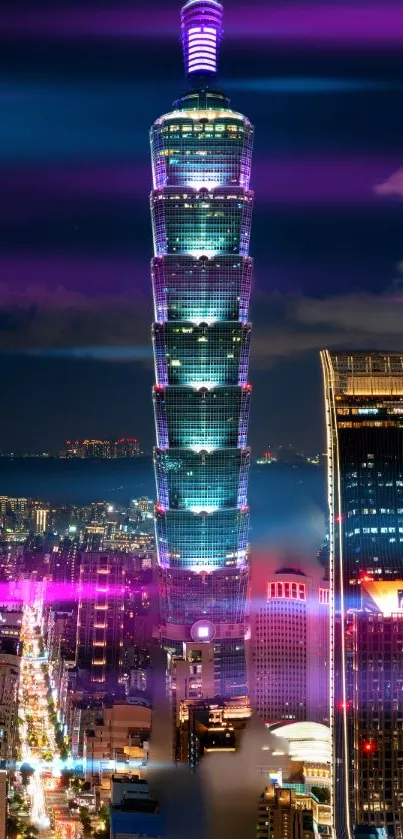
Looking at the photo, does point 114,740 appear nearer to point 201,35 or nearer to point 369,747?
point 369,747

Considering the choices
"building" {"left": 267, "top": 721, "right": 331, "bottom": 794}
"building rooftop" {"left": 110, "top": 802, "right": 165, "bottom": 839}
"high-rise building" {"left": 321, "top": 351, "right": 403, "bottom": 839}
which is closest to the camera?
"building rooftop" {"left": 110, "top": 802, "right": 165, "bottom": 839}

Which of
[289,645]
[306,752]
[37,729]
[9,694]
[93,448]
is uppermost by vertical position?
[93,448]

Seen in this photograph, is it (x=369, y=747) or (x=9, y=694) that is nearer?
(x=369, y=747)

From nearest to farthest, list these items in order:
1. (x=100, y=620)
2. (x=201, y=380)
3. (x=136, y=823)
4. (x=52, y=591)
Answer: (x=136, y=823)
(x=100, y=620)
(x=201, y=380)
(x=52, y=591)

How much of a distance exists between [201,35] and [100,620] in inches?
165

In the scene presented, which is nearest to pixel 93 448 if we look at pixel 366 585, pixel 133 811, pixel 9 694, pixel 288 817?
pixel 9 694

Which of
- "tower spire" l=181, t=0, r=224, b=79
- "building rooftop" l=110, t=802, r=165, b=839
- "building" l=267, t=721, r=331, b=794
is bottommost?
"building rooftop" l=110, t=802, r=165, b=839

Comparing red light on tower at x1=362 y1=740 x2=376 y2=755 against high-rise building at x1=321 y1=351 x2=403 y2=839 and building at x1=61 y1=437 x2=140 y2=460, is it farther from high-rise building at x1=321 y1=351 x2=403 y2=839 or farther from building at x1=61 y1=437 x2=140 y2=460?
building at x1=61 y1=437 x2=140 y2=460

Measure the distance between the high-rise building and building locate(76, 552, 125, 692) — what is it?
215cm

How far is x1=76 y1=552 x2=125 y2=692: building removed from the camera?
306 inches

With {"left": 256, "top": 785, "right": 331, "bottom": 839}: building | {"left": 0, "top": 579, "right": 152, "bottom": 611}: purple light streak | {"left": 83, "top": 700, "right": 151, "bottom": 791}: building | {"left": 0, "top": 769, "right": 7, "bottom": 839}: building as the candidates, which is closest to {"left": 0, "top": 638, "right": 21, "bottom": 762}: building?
{"left": 83, "top": 700, "right": 151, "bottom": 791}: building

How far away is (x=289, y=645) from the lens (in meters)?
7.27

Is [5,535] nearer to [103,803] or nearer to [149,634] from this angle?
[149,634]

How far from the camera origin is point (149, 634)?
28.0 ft
